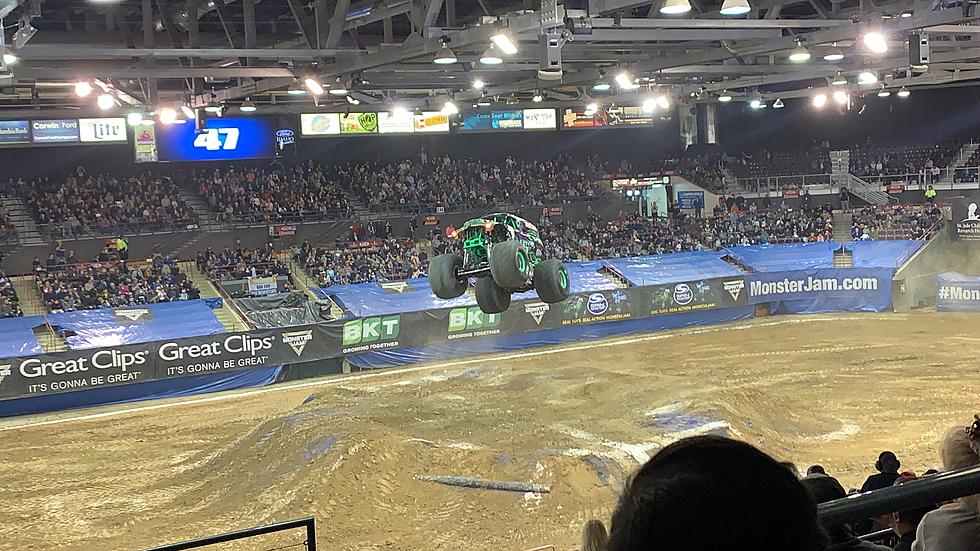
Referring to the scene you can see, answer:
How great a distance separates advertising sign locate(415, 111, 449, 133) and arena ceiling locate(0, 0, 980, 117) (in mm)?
9103

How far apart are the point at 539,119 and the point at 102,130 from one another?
56.7ft

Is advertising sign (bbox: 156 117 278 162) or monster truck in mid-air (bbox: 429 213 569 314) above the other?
advertising sign (bbox: 156 117 278 162)

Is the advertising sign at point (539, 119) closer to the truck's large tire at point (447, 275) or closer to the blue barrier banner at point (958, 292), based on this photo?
the blue barrier banner at point (958, 292)

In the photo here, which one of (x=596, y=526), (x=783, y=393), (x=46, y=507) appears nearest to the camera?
(x=596, y=526)

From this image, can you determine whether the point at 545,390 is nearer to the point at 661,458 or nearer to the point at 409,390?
the point at 409,390

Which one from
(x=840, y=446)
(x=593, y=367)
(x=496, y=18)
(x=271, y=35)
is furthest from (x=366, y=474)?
(x=593, y=367)

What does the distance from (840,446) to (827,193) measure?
2694 centimetres

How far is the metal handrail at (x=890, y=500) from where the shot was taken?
1.55 metres

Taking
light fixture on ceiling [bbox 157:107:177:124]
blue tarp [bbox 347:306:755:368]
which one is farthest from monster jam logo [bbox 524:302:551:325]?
light fixture on ceiling [bbox 157:107:177:124]

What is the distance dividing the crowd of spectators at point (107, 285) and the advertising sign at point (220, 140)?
213 inches

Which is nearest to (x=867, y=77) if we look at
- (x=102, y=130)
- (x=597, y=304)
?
(x=597, y=304)

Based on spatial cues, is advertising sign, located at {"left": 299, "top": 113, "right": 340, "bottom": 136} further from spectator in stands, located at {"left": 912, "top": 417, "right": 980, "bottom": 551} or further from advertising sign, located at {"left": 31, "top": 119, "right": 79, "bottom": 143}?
spectator in stands, located at {"left": 912, "top": 417, "right": 980, "bottom": 551}

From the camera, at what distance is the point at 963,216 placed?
35312 mm

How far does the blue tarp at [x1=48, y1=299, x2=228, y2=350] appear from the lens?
23203mm
